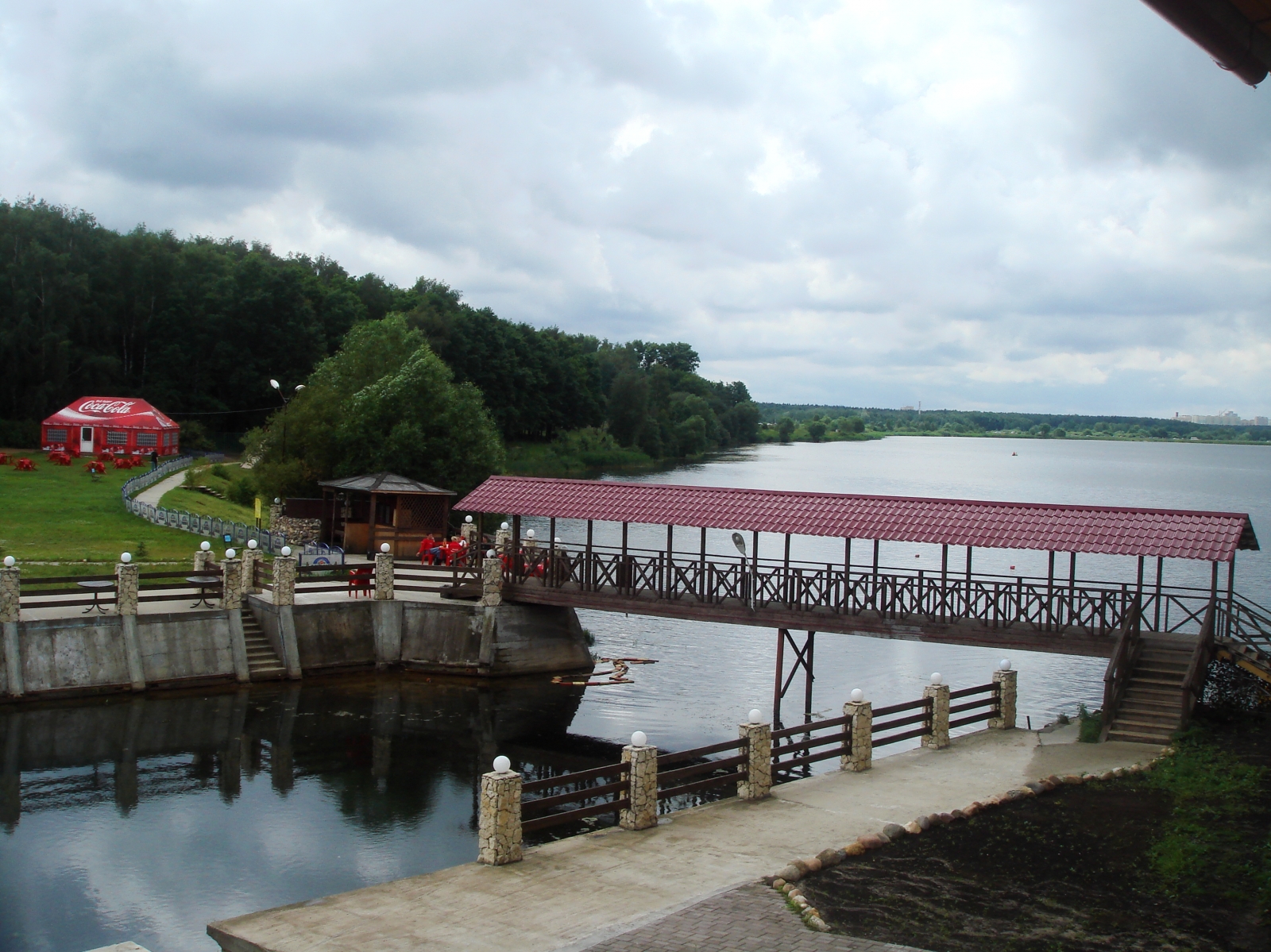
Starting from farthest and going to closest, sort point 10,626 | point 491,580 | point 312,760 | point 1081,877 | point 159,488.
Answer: point 159,488, point 491,580, point 10,626, point 312,760, point 1081,877

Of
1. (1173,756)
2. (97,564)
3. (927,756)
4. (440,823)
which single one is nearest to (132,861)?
(440,823)

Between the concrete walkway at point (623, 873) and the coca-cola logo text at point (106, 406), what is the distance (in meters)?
58.3

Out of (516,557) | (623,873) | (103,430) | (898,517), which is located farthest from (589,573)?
(103,430)

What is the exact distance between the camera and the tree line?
72312 millimetres

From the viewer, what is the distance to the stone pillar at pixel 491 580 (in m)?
29.2

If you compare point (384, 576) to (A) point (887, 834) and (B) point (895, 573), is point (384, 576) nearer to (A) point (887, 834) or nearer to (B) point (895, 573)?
(B) point (895, 573)

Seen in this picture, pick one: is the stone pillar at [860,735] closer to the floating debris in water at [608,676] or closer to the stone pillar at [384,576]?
the floating debris in water at [608,676]

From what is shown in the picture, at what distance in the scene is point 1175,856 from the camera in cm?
1316

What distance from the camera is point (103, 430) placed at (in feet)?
209

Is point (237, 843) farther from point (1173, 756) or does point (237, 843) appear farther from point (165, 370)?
point (165, 370)

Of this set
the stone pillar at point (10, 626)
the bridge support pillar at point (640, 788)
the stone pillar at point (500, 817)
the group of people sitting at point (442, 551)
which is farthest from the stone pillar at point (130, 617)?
the stone pillar at point (500, 817)

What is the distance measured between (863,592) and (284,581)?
554 inches

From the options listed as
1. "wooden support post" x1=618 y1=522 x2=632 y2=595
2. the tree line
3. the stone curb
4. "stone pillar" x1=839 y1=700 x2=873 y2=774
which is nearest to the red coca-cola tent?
the tree line

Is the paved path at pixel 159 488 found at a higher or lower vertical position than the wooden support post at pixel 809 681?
higher
